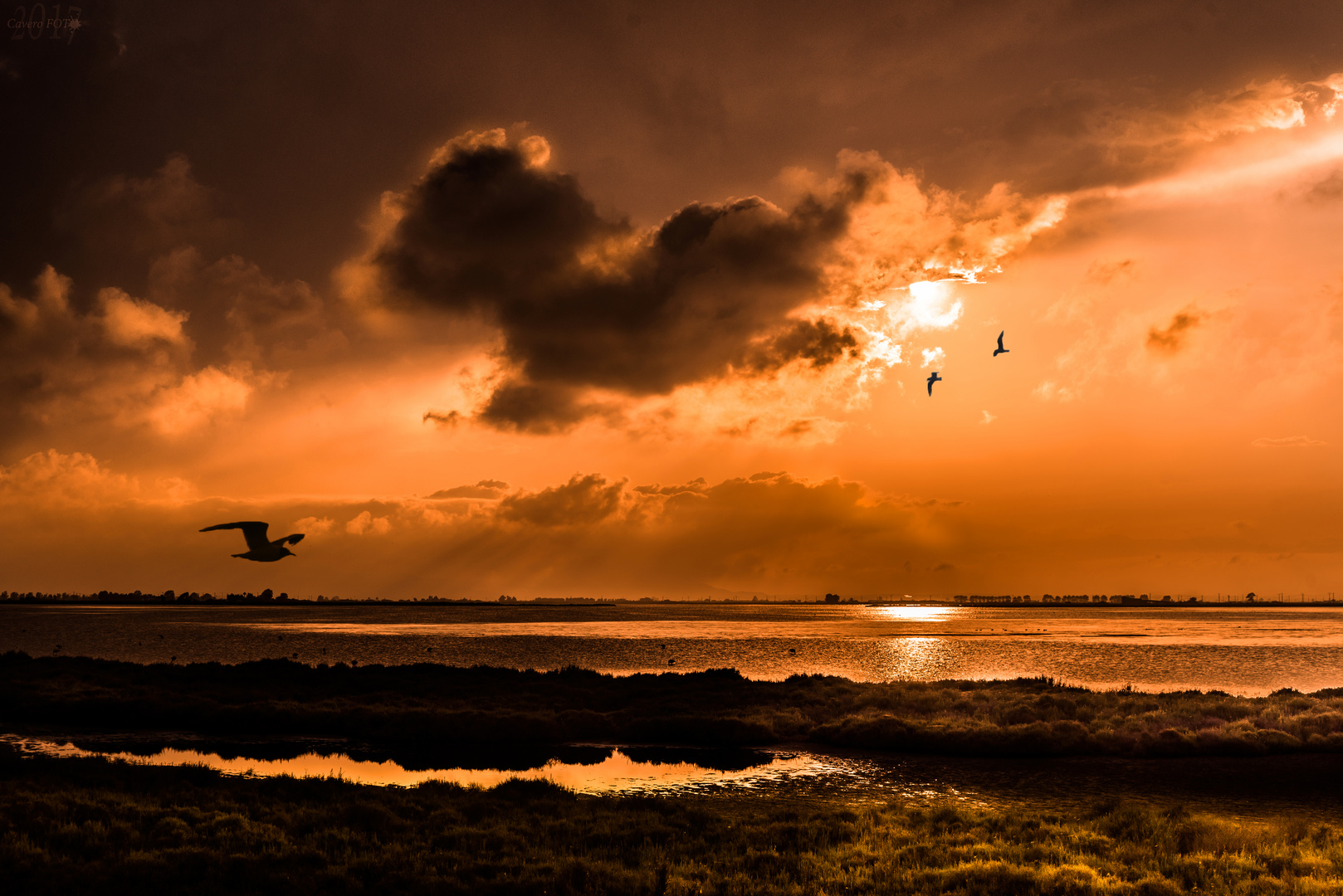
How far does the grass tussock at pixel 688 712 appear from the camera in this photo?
106 feet

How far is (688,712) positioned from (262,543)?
2035 cm

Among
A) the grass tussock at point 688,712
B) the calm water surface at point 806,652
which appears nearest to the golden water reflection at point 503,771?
the grass tussock at point 688,712

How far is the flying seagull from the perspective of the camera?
995 inches

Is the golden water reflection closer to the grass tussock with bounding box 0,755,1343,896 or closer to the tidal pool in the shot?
the tidal pool

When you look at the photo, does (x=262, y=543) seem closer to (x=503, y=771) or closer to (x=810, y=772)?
(x=503, y=771)

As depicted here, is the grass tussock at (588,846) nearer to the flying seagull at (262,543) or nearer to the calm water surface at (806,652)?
the flying seagull at (262,543)

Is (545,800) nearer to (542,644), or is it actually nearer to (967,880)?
(967,880)

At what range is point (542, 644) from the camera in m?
111

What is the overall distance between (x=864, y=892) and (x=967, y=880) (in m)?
1.93

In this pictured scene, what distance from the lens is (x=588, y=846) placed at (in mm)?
17797

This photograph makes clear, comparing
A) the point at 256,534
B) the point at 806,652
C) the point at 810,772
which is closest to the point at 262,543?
the point at 256,534

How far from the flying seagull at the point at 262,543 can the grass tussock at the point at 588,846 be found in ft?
21.2

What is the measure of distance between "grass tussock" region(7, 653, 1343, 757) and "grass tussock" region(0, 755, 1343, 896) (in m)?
12.3

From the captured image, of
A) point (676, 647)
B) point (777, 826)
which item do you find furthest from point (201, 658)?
point (777, 826)
